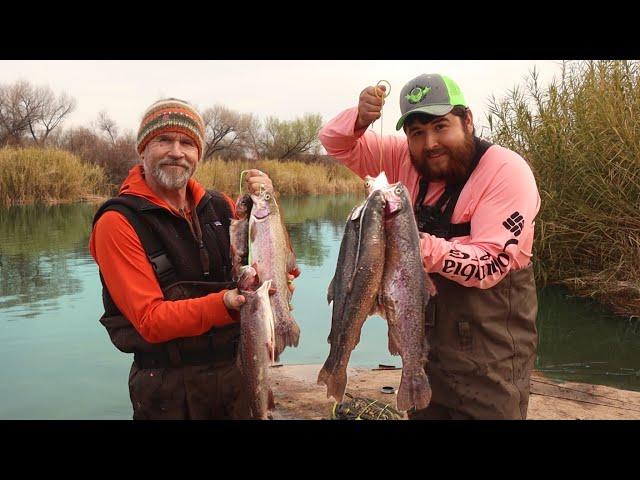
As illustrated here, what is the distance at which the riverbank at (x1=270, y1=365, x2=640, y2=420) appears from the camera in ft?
20.1

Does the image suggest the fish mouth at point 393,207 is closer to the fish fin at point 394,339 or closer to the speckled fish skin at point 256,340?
the fish fin at point 394,339

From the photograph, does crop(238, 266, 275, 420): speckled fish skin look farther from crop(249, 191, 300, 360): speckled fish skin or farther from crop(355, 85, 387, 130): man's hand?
crop(355, 85, 387, 130): man's hand

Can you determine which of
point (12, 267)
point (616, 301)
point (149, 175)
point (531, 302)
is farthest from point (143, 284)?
point (12, 267)

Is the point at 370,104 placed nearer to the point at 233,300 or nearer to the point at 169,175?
the point at 169,175

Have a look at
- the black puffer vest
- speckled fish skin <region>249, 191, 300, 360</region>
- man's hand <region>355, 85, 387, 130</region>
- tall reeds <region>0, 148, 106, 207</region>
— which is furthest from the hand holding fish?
tall reeds <region>0, 148, 106, 207</region>

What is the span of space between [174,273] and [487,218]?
2098mm

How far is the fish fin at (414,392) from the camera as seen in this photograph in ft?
10.4

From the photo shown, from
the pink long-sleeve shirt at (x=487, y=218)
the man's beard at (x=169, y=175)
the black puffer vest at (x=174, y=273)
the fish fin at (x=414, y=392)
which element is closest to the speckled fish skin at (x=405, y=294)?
the fish fin at (x=414, y=392)

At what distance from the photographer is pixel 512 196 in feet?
11.1

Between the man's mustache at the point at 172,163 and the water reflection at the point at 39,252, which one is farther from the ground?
the man's mustache at the point at 172,163

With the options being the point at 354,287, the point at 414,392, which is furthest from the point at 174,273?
the point at 414,392

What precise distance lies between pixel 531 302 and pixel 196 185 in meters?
2.59

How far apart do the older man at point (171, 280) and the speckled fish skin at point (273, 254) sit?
151 mm

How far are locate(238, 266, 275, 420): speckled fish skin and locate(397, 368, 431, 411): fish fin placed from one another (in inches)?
34.5
